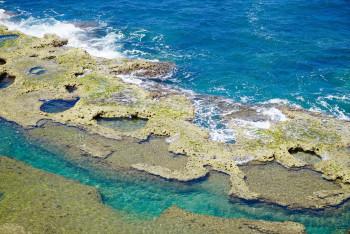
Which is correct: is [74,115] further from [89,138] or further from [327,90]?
[327,90]

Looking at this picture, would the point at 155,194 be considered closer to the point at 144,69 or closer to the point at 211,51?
the point at 144,69

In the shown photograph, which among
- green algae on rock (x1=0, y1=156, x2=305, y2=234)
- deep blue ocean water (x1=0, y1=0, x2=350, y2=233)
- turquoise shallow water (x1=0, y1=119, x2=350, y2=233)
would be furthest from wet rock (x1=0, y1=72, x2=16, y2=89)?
green algae on rock (x1=0, y1=156, x2=305, y2=234)

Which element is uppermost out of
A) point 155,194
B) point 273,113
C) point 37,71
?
point 37,71

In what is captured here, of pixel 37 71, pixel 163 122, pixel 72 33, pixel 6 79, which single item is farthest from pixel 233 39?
pixel 6 79

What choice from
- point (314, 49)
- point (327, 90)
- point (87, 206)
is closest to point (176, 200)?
point (87, 206)

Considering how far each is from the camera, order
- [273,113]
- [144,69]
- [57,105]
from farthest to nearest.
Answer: [144,69] < [57,105] < [273,113]

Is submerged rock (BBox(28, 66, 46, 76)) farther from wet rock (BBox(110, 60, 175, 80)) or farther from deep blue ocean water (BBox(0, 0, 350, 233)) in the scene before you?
deep blue ocean water (BBox(0, 0, 350, 233))

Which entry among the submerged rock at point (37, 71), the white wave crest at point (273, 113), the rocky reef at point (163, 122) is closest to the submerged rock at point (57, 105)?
the rocky reef at point (163, 122)
